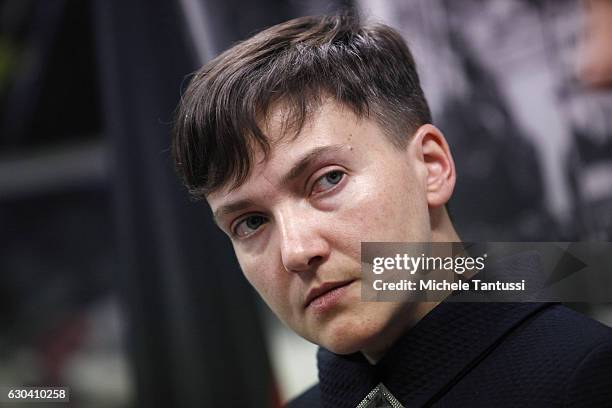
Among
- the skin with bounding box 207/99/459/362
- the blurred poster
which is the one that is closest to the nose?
the skin with bounding box 207/99/459/362

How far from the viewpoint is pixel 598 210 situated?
123cm

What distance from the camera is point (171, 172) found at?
134cm

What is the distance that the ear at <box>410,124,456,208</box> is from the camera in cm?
100

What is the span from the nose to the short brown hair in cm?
8

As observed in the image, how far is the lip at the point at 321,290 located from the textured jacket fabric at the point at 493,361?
107mm

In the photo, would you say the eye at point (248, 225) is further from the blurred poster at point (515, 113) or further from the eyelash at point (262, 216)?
the blurred poster at point (515, 113)

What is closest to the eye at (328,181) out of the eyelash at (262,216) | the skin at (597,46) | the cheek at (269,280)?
the eyelash at (262,216)

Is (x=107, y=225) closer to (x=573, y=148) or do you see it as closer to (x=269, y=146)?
(x=269, y=146)

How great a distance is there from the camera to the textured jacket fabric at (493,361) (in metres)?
0.87

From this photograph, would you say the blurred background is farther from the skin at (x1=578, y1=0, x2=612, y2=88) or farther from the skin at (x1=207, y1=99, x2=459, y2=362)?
the skin at (x1=207, y1=99, x2=459, y2=362)

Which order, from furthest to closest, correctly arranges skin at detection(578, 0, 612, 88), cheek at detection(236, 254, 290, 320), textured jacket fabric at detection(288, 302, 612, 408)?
skin at detection(578, 0, 612, 88) → cheek at detection(236, 254, 290, 320) → textured jacket fabric at detection(288, 302, 612, 408)

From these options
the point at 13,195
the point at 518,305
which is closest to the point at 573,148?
the point at 518,305

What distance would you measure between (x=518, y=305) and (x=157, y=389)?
67cm

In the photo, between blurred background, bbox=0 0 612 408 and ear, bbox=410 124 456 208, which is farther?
blurred background, bbox=0 0 612 408
